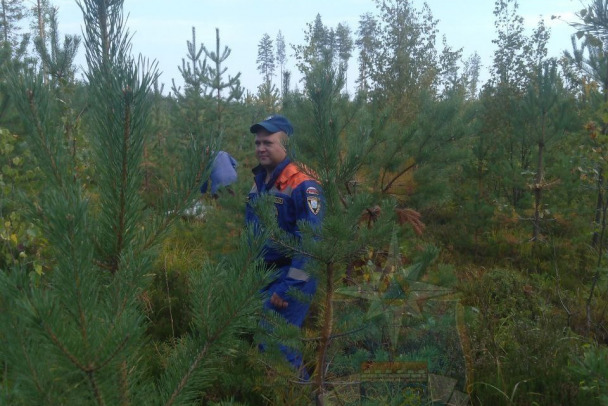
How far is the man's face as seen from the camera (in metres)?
3.60

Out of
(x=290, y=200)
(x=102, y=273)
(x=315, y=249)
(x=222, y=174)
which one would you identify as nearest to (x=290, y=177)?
(x=290, y=200)

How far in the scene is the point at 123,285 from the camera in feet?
4.15

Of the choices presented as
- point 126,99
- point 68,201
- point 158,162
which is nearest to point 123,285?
point 68,201

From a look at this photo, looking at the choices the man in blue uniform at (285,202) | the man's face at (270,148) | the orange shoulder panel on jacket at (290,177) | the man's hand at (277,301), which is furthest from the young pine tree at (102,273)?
the man's face at (270,148)

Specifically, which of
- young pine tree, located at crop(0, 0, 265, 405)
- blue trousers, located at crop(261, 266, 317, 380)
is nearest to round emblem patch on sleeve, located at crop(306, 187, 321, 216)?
blue trousers, located at crop(261, 266, 317, 380)

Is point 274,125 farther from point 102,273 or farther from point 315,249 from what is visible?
point 102,273

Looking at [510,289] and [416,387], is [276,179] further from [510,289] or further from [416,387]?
[510,289]

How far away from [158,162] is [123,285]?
9000 mm

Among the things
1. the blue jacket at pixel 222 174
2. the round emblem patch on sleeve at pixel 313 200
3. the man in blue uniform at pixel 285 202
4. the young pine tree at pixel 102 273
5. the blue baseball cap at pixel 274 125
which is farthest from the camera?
the blue jacket at pixel 222 174

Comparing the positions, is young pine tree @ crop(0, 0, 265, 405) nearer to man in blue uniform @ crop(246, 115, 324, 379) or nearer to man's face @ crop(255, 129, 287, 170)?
man in blue uniform @ crop(246, 115, 324, 379)

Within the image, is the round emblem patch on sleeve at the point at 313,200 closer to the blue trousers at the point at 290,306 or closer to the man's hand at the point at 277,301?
the blue trousers at the point at 290,306

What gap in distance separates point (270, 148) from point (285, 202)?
0.45m

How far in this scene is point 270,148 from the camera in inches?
142

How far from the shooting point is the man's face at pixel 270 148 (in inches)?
142
